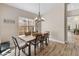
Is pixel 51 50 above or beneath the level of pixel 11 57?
above

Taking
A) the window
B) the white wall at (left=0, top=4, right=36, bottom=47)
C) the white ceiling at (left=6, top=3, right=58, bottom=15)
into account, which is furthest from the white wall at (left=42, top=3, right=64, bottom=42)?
the white wall at (left=0, top=4, right=36, bottom=47)

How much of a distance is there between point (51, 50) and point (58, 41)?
206mm

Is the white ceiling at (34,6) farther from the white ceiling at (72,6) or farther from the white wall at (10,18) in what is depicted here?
the white ceiling at (72,6)

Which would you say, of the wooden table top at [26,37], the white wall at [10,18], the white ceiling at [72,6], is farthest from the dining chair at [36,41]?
the white ceiling at [72,6]

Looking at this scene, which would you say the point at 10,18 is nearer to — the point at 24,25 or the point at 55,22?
the point at 24,25

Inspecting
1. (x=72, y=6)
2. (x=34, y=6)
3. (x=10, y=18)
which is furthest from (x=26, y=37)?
(x=72, y=6)

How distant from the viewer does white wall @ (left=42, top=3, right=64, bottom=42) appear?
187 cm

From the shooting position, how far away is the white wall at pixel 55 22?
1867mm

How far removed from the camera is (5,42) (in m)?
1.83

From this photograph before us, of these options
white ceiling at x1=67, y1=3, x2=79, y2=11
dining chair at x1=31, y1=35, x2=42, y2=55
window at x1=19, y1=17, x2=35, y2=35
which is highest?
white ceiling at x1=67, y1=3, x2=79, y2=11

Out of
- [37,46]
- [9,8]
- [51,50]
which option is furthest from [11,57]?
[9,8]

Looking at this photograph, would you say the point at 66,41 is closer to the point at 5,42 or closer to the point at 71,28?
the point at 71,28

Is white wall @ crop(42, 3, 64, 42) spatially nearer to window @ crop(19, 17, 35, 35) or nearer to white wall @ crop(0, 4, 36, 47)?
window @ crop(19, 17, 35, 35)

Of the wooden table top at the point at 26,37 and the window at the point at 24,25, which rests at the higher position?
the window at the point at 24,25
